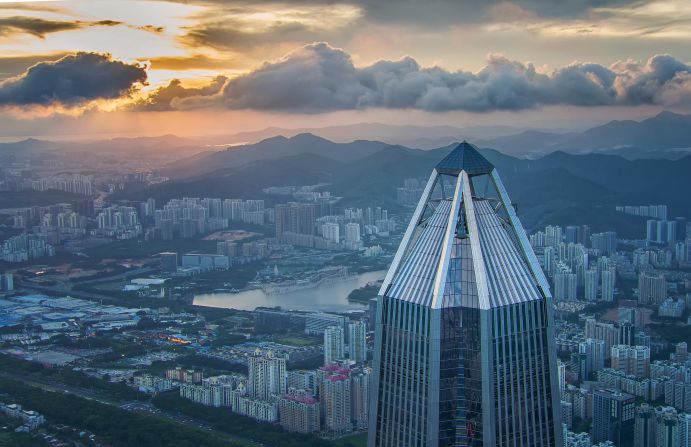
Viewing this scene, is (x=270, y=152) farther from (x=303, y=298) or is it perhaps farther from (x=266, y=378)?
(x=266, y=378)

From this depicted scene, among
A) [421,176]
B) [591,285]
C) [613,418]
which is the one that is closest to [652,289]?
[591,285]

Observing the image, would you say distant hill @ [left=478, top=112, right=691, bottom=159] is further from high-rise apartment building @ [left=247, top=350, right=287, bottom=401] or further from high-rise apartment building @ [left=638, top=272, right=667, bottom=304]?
high-rise apartment building @ [left=247, top=350, right=287, bottom=401]

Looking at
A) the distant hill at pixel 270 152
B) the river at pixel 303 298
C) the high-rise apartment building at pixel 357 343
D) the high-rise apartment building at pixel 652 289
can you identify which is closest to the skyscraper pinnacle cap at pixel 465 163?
the high-rise apartment building at pixel 357 343

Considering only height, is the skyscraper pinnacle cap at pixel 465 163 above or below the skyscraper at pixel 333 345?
above

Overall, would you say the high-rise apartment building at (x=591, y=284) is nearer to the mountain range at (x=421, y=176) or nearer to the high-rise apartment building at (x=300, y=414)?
the mountain range at (x=421, y=176)

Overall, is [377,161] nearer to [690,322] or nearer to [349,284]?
[349,284]

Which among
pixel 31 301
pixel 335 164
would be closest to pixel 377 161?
pixel 335 164
